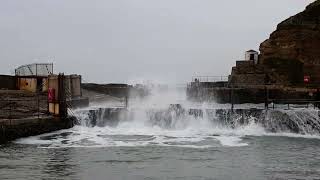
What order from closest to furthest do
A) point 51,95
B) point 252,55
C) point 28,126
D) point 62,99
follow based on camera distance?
point 28,126
point 62,99
point 51,95
point 252,55

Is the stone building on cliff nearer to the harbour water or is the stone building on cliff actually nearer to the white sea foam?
the white sea foam

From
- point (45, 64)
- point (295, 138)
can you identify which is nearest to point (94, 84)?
point (45, 64)

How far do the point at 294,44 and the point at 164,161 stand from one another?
31128mm

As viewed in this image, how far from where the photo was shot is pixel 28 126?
75.2ft

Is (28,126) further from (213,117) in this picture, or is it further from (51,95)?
(213,117)

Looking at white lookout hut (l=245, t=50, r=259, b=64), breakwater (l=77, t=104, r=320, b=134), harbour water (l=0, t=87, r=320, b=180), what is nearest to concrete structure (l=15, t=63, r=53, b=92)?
breakwater (l=77, t=104, r=320, b=134)

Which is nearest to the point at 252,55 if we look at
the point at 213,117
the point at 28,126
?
the point at 213,117

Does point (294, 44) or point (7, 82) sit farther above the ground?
point (294, 44)

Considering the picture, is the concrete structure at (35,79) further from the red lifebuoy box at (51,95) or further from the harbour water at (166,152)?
the harbour water at (166,152)

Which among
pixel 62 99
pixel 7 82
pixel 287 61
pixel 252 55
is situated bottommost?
pixel 62 99

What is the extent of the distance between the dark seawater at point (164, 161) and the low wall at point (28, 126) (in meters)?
A: 0.89

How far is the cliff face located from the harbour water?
19.5 m

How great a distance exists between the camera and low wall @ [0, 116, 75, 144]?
69.8 feet

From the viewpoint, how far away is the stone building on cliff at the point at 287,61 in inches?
1700
